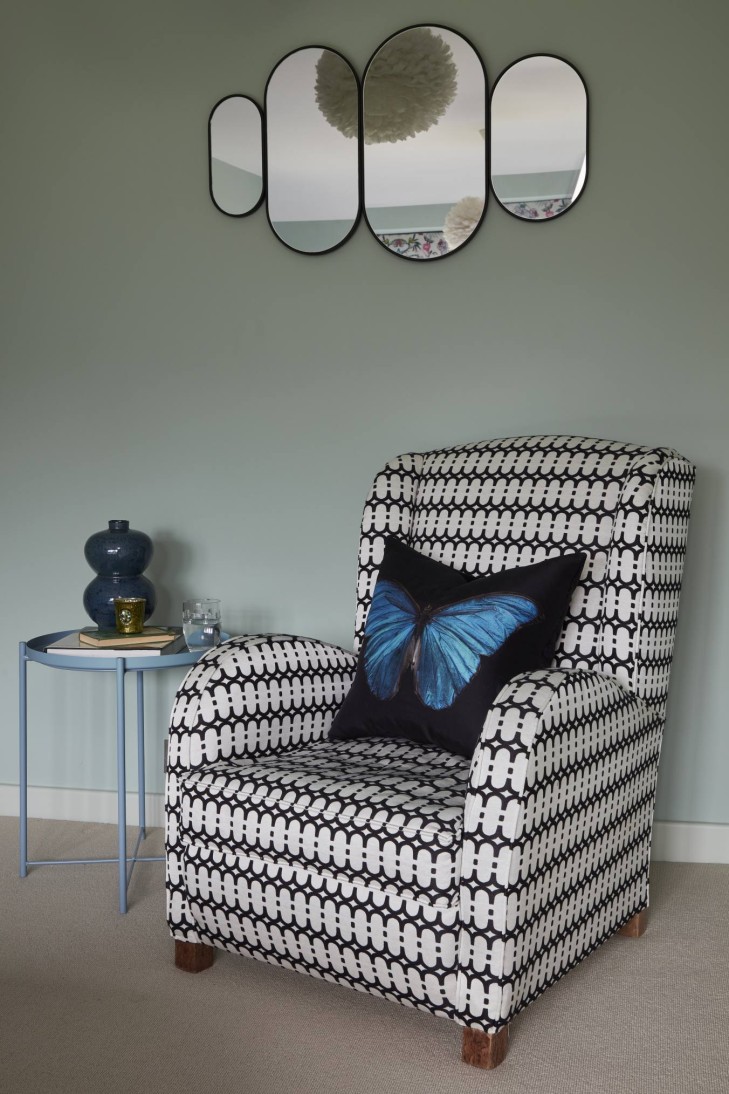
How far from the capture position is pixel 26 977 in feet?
6.28

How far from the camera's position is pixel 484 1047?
1613 millimetres

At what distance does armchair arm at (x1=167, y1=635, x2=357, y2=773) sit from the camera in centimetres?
189

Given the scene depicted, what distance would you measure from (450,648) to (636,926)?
2.33 feet

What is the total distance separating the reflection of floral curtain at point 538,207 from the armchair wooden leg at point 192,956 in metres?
1.79

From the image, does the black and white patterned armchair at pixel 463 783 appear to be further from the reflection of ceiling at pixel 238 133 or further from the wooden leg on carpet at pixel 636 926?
the reflection of ceiling at pixel 238 133

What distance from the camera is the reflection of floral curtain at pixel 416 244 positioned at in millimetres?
2588

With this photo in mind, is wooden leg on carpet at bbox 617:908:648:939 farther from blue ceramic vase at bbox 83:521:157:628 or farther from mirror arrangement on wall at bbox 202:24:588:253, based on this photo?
mirror arrangement on wall at bbox 202:24:588:253

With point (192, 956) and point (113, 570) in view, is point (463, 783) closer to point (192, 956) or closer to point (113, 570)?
point (192, 956)

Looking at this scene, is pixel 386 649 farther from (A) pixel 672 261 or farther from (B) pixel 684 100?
(B) pixel 684 100

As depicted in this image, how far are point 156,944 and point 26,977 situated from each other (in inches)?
10.1

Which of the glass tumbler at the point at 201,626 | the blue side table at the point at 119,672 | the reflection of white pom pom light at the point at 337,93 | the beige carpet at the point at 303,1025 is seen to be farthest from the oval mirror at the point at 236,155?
the beige carpet at the point at 303,1025

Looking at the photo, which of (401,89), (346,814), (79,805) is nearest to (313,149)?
(401,89)

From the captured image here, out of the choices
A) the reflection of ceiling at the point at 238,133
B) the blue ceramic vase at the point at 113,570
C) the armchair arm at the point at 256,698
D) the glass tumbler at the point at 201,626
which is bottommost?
the armchair arm at the point at 256,698

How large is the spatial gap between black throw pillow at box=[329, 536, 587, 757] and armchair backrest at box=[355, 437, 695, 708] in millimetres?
91
